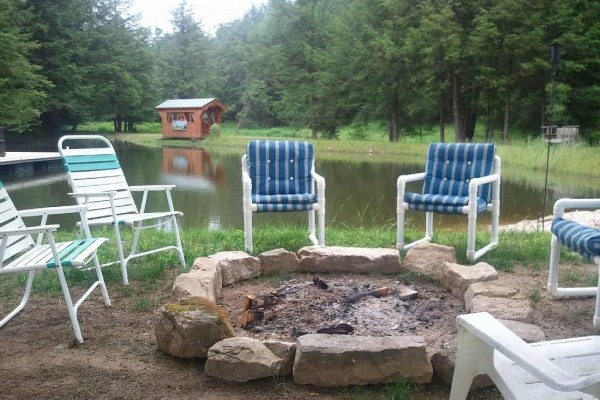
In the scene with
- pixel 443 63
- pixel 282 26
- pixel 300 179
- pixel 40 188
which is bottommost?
pixel 40 188

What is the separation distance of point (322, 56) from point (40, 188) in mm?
13604

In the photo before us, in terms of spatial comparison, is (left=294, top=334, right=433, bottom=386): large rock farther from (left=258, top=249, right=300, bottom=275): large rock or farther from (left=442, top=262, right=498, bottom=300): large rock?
(left=258, top=249, right=300, bottom=275): large rock

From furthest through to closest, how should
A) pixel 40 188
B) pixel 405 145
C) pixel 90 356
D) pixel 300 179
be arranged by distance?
pixel 405 145 → pixel 40 188 → pixel 300 179 → pixel 90 356

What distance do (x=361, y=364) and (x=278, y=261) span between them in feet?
4.60

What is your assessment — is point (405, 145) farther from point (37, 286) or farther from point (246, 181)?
point (37, 286)

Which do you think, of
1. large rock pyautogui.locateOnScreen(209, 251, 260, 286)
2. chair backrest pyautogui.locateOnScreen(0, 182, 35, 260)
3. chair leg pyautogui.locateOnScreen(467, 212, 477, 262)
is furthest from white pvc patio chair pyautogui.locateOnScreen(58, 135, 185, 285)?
chair leg pyautogui.locateOnScreen(467, 212, 477, 262)

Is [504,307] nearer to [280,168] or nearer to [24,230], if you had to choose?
[24,230]

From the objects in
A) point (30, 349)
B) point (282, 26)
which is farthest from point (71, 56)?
point (30, 349)

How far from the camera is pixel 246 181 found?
3670 millimetres

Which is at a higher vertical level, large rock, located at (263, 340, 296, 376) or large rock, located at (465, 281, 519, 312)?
large rock, located at (465, 281, 519, 312)

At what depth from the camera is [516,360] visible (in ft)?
3.82

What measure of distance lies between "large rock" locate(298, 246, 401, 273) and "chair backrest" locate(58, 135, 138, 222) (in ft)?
3.96

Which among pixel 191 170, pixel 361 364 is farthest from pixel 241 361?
pixel 191 170

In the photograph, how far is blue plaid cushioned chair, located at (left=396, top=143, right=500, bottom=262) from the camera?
353 centimetres
